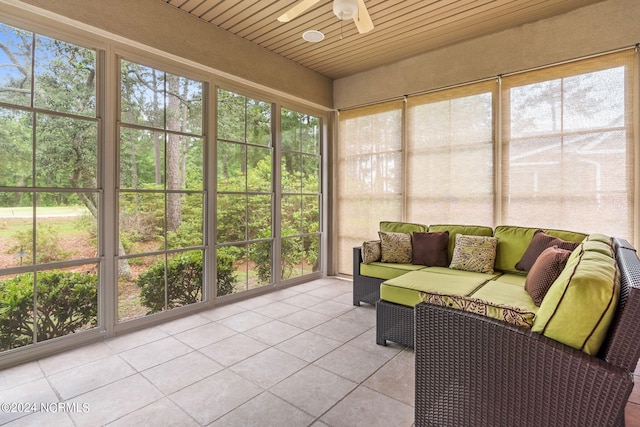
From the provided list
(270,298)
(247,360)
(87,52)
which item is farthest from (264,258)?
(87,52)

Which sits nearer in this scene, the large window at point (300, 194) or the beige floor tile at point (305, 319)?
the beige floor tile at point (305, 319)

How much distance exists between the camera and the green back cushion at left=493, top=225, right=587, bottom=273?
10.6ft

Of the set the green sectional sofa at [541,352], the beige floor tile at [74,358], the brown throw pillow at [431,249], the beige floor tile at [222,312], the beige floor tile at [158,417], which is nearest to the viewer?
the green sectional sofa at [541,352]

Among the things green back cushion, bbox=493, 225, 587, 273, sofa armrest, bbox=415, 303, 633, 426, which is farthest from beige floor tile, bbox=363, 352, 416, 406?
green back cushion, bbox=493, 225, 587, 273

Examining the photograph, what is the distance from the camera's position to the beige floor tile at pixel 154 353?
8.09ft

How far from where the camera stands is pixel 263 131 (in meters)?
4.37

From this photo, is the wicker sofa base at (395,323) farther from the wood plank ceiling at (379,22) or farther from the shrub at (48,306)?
the wood plank ceiling at (379,22)

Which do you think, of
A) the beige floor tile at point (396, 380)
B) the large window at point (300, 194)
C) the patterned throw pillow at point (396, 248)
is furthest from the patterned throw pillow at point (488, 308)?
the large window at point (300, 194)

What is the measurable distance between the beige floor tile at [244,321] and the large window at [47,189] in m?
1.18

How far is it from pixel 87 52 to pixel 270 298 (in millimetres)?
3170

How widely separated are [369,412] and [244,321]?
5.95ft

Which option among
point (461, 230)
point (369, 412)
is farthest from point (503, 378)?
point (461, 230)

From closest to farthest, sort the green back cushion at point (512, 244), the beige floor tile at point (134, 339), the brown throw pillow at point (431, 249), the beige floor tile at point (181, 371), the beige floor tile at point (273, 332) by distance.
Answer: the beige floor tile at point (181, 371), the beige floor tile at point (134, 339), the beige floor tile at point (273, 332), the green back cushion at point (512, 244), the brown throw pillow at point (431, 249)

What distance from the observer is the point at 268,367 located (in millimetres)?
2391
